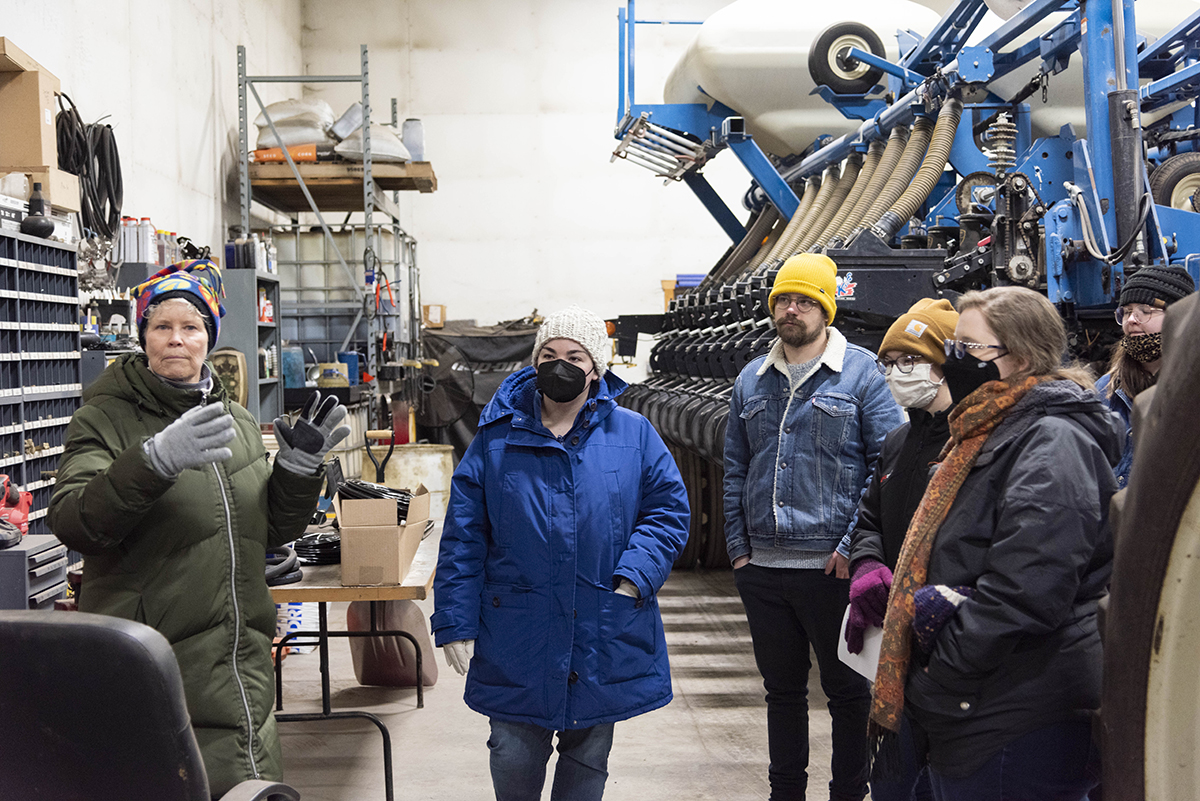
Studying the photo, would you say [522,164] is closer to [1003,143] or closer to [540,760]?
[1003,143]

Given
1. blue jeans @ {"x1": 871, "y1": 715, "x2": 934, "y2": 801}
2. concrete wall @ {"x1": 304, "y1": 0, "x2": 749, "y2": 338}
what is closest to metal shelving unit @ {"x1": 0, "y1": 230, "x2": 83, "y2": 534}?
blue jeans @ {"x1": 871, "y1": 715, "x2": 934, "y2": 801}

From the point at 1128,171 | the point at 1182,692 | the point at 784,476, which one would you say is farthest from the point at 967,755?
the point at 1128,171

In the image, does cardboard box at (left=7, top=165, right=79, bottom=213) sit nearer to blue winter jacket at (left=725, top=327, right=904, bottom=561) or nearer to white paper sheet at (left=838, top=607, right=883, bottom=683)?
blue winter jacket at (left=725, top=327, right=904, bottom=561)

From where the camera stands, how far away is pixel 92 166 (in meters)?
4.87

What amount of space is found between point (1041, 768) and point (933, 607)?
1.04 ft

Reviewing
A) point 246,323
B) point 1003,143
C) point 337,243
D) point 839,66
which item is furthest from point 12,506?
point 337,243

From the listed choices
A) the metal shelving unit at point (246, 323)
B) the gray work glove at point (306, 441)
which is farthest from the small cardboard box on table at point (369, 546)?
the metal shelving unit at point (246, 323)

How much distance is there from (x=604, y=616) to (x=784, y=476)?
0.75 m

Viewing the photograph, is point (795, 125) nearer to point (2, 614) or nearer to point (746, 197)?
point (746, 197)

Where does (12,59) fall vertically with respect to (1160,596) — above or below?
above

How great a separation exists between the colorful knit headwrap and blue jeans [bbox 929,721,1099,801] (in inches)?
67.0

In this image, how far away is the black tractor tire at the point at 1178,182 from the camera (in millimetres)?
4363

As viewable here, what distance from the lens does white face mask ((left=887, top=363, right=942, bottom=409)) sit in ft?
7.36

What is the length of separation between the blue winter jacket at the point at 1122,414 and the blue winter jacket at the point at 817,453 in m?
0.55
